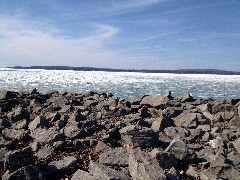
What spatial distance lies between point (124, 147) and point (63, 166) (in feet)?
6.77

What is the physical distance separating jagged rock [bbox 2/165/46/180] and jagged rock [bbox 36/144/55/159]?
168cm

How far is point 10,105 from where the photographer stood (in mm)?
15789

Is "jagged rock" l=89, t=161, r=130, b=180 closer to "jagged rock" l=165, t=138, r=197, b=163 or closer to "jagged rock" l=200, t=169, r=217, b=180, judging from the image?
"jagged rock" l=200, t=169, r=217, b=180

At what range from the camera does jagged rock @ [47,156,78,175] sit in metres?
7.13

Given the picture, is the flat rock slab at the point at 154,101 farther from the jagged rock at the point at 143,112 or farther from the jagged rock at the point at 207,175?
the jagged rock at the point at 207,175


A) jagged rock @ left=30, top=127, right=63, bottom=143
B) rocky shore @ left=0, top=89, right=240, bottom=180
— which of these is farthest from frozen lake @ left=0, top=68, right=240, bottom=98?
jagged rock @ left=30, top=127, right=63, bottom=143

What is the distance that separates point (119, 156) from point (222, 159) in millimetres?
2381

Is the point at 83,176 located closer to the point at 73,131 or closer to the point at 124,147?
the point at 124,147

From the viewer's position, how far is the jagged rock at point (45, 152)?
820 cm

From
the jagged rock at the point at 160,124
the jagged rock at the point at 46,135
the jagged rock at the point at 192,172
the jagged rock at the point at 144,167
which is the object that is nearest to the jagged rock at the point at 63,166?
the jagged rock at the point at 144,167

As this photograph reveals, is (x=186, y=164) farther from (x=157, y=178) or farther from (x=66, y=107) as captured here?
(x=66, y=107)

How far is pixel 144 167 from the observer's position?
19.7ft

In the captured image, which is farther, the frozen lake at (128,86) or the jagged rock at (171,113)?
the frozen lake at (128,86)

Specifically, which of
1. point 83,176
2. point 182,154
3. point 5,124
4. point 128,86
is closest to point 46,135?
point 5,124
